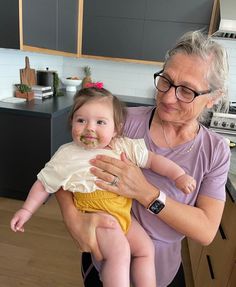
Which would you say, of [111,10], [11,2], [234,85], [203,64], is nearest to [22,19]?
[11,2]

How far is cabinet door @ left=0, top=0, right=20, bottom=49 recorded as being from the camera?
6.83ft

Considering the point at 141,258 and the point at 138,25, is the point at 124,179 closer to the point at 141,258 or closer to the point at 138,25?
the point at 141,258

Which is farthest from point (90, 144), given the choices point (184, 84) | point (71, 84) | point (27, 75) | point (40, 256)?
point (71, 84)

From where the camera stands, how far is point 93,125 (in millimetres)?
1052

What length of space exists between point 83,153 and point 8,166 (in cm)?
180

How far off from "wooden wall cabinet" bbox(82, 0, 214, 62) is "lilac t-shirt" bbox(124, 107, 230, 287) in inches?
91.5

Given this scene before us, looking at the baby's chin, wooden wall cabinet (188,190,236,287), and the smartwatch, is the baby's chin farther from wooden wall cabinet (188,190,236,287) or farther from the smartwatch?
wooden wall cabinet (188,190,236,287)

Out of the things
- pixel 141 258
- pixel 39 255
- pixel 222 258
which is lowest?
pixel 39 255

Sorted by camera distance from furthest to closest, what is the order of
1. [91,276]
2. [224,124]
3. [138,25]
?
1. [138,25]
2. [224,124]
3. [91,276]

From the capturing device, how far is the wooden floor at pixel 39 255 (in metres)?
1.87

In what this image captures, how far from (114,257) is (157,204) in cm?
23

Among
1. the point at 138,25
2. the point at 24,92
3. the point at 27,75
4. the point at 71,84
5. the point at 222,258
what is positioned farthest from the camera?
the point at 71,84

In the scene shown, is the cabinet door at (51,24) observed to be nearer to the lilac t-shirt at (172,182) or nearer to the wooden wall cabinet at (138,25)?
the wooden wall cabinet at (138,25)

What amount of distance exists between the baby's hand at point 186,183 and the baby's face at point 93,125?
32 centimetres
